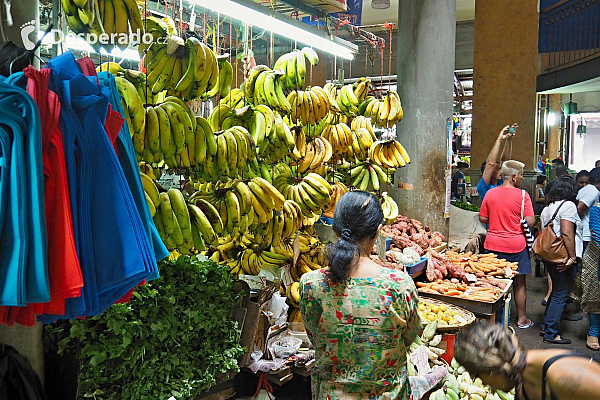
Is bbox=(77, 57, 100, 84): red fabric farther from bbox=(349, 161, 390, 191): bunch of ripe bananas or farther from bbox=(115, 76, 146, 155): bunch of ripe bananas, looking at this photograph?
bbox=(349, 161, 390, 191): bunch of ripe bananas

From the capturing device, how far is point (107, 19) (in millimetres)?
2117

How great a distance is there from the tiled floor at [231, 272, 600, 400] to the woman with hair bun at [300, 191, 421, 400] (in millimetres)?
1319

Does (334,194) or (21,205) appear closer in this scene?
(21,205)

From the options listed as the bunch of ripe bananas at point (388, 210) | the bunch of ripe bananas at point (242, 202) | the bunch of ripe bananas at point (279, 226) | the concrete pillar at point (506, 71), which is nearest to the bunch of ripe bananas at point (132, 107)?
the bunch of ripe bananas at point (242, 202)

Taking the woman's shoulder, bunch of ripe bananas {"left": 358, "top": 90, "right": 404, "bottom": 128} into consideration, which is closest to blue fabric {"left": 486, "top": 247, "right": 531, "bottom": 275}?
bunch of ripe bananas {"left": 358, "top": 90, "right": 404, "bottom": 128}

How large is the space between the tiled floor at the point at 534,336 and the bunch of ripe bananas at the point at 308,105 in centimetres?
194

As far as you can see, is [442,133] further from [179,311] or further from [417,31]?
[179,311]

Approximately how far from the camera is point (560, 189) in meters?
5.54

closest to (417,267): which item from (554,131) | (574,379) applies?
(574,379)

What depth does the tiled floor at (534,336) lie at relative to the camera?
3.68 meters

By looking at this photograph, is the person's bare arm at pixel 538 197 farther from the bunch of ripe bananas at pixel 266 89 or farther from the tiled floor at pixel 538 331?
the bunch of ripe bananas at pixel 266 89

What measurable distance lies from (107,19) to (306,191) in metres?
2.02

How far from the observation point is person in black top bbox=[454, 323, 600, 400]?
1.26m

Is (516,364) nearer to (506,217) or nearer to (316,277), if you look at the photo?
(316,277)
